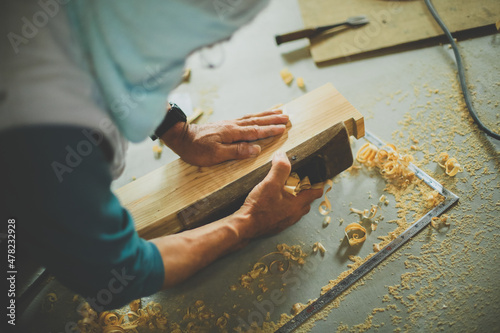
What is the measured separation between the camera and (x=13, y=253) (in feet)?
5.25

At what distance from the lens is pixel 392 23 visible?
2396 mm

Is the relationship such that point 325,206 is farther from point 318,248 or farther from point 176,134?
point 176,134

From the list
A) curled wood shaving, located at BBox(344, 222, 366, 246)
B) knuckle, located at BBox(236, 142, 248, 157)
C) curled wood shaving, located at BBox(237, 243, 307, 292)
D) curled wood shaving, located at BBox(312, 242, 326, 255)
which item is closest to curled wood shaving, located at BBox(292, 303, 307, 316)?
curled wood shaving, located at BBox(237, 243, 307, 292)

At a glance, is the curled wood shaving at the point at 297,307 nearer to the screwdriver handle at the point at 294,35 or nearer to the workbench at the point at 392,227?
the workbench at the point at 392,227

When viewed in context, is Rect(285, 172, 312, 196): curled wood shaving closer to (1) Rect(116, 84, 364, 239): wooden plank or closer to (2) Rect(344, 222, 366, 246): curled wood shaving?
(1) Rect(116, 84, 364, 239): wooden plank

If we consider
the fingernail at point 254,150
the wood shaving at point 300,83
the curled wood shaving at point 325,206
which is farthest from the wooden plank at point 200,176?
the wood shaving at point 300,83

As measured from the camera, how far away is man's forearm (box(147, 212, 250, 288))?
1.15 metres

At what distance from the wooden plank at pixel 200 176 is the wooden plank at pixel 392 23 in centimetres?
93

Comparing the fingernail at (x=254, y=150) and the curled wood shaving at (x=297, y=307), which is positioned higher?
the fingernail at (x=254, y=150)

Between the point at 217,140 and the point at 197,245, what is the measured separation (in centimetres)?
52

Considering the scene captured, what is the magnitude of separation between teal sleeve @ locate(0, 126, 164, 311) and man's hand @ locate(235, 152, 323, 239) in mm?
555

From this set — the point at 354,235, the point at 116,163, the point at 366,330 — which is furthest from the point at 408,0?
the point at 116,163

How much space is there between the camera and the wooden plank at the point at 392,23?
2.27 metres

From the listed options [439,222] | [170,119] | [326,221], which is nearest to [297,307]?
[326,221]
